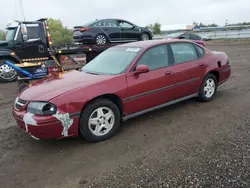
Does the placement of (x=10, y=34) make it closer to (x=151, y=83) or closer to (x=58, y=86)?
(x=58, y=86)

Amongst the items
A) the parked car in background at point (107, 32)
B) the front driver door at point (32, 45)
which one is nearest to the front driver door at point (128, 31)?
the parked car in background at point (107, 32)

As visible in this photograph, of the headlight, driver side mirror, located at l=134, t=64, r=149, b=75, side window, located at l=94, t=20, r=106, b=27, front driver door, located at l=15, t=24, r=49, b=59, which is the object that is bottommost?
the headlight

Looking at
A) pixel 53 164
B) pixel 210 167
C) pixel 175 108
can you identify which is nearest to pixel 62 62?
pixel 175 108

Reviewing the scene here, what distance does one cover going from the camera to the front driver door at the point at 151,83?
391cm

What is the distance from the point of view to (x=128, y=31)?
447 inches

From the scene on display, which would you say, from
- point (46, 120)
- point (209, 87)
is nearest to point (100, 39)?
point (209, 87)

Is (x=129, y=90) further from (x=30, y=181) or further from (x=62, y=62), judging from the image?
(x=62, y=62)

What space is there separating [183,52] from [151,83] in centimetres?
126

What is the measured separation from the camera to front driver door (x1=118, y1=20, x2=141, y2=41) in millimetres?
11188

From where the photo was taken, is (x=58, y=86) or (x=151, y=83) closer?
(x=58, y=86)

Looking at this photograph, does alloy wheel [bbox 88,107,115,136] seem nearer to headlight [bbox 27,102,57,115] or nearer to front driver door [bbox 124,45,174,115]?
front driver door [bbox 124,45,174,115]

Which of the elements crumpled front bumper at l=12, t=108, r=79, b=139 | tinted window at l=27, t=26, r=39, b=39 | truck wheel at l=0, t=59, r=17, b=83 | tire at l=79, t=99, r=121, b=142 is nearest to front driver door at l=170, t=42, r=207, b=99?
tire at l=79, t=99, r=121, b=142

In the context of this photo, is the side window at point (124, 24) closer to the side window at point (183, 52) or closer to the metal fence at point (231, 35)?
the side window at point (183, 52)

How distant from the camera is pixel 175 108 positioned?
16.4ft
